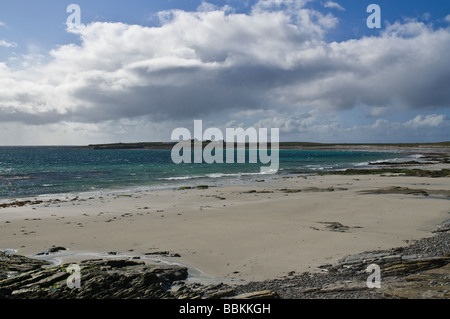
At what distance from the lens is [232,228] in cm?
1617

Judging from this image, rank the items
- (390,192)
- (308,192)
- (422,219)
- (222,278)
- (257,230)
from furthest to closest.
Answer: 1. (308,192)
2. (390,192)
3. (422,219)
4. (257,230)
5. (222,278)

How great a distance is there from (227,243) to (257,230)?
2624mm

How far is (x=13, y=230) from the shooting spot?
643 inches

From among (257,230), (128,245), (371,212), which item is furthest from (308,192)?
(128,245)

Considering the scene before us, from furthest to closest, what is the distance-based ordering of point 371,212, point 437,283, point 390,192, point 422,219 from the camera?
1. point 390,192
2. point 371,212
3. point 422,219
4. point 437,283

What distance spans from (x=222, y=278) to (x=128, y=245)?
5.40 m

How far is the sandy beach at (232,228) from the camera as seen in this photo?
463 inches

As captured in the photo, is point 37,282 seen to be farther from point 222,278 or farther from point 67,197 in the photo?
point 67,197

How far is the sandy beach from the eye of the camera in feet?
38.5

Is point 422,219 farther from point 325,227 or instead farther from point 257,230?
point 257,230
